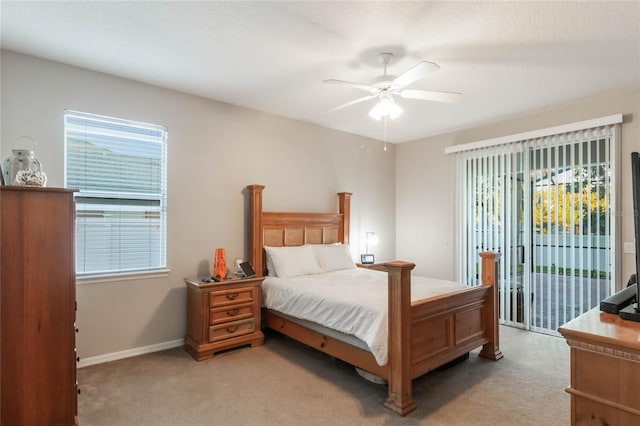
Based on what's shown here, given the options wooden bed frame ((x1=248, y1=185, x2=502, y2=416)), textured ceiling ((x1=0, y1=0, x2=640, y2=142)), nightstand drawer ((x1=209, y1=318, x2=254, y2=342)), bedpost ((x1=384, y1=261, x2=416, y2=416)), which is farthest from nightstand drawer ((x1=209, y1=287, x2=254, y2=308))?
textured ceiling ((x1=0, y1=0, x2=640, y2=142))

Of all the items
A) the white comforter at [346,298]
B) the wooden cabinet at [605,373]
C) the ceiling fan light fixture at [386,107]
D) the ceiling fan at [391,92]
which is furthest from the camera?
the ceiling fan light fixture at [386,107]

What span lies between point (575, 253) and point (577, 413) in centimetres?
314

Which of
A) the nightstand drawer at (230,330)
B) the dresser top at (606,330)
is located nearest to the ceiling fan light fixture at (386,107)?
the dresser top at (606,330)

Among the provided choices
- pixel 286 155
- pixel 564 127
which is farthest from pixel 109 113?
pixel 564 127

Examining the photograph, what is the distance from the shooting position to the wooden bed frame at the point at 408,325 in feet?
7.69

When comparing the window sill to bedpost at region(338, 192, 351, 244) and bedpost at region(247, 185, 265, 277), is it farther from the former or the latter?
bedpost at region(338, 192, 351, 244)

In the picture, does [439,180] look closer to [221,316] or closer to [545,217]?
[545,217]

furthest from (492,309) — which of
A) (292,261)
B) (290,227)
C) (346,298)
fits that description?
(290,227)

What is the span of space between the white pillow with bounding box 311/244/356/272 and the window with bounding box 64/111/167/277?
5.78ft

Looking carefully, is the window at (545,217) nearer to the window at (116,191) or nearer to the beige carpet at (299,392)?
the beige carpet at (299,392)

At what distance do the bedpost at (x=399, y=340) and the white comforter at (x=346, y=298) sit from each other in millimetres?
75

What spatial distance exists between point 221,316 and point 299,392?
44.8 inches

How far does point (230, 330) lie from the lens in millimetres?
3375

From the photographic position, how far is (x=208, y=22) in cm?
233
